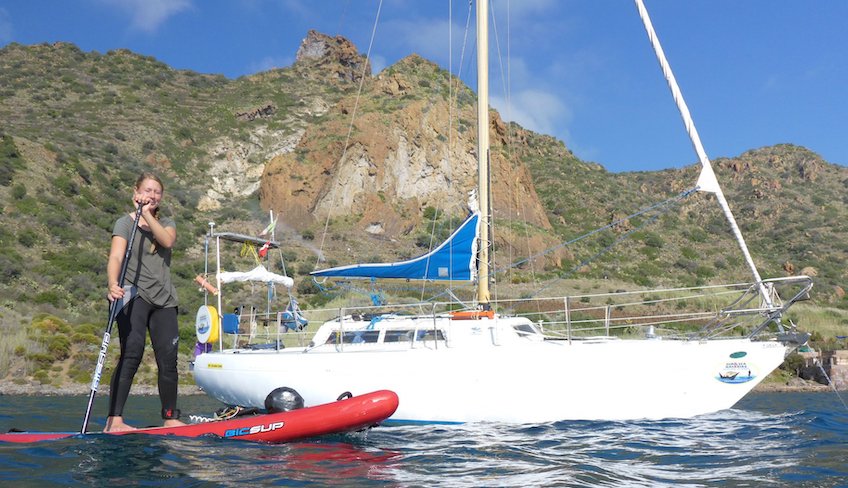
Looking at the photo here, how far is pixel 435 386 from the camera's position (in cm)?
1027

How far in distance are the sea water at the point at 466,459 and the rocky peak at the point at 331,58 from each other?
7637 centimetres

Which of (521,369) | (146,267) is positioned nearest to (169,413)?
(146,267)

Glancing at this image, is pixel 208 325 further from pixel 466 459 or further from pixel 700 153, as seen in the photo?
pixel 700 153

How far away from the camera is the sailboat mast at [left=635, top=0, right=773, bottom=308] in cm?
1100

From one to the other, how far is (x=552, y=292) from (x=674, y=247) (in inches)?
1036

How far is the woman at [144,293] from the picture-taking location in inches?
247

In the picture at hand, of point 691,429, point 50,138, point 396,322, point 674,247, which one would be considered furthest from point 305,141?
point 691,429

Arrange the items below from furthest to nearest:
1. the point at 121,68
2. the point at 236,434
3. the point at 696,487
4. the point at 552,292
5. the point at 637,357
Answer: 1. the point at 121,68
2. the point at 552,292
3. the point at 637,357
4. the point at 236,434
5. the point at 696,487

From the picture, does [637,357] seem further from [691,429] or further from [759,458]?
[759,458]

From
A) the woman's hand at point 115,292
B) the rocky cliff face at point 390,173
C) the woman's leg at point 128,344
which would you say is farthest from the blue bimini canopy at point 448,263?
the rocky cliff face at point 390,173

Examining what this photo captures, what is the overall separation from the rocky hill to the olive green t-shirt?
24.1m

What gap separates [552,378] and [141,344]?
19.7ft

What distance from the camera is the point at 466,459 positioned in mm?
6945

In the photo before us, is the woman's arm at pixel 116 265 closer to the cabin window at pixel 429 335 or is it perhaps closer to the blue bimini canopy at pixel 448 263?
the cabin window at pixel 429 335
